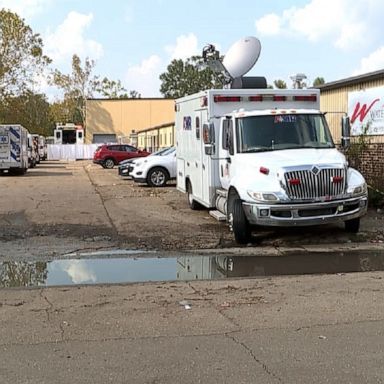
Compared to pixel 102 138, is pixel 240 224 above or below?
below

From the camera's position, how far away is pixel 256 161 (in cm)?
1084

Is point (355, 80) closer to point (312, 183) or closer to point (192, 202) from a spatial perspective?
point (192, 202)

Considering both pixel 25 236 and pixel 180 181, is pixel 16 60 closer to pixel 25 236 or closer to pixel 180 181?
pixel 180 181

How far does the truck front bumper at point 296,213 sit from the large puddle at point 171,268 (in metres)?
0.63

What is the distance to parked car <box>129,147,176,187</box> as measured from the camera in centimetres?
2303

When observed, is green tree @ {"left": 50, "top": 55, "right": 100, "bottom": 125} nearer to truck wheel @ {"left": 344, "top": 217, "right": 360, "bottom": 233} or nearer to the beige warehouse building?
the beige warehouse building

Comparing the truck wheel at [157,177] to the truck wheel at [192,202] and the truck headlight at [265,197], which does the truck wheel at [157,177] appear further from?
the truck headlight at [265,197]

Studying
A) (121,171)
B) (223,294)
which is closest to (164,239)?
(223,294)

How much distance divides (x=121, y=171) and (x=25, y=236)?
52.4ft

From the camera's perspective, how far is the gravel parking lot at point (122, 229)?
35.9ft

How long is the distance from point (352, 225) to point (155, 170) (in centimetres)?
1260

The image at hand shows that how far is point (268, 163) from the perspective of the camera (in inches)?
417

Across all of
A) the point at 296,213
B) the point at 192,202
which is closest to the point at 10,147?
the point at 192,202

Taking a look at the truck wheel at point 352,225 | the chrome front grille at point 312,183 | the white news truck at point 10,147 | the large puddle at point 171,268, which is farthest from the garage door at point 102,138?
the large puddle at point 171,268
